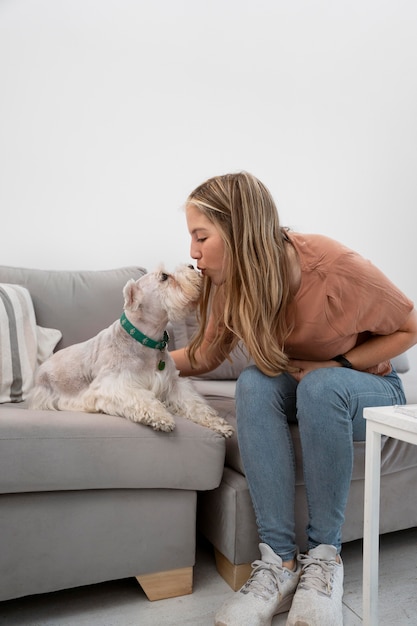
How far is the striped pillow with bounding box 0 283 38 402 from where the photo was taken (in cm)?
176

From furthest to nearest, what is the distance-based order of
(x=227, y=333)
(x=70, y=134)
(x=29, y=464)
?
(x=70, y=134) < (x=227, y=333) < (x=29, y=464)

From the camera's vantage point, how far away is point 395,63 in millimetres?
3121

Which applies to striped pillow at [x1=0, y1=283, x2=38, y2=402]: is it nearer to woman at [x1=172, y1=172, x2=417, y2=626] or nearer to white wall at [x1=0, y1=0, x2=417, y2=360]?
white wall at [x1=0, y1=0, x2=417, y2=360]

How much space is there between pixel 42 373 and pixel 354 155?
217cm

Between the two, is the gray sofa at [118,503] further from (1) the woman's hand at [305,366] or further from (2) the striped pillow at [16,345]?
(2) the striped pillow at [16,345]

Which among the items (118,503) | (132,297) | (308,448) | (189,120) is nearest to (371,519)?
(308,448)

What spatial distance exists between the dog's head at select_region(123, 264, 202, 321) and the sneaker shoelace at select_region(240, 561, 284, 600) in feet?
2.30

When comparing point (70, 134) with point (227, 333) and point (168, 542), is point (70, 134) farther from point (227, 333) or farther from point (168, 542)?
point (168, 542)

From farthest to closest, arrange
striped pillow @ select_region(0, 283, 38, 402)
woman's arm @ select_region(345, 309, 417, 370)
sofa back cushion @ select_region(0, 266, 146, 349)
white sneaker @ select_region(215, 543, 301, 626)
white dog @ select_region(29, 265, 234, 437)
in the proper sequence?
sofa back cushion @ select_region(0, 266, 146, 349) → striped pillow @ select_region(0, 283, 38, 402) → white dog @ select_region(29, 265, 234, 437) → woman's arm @ select_region(345, 309, 417, 370) → white sneaker @ select_region(215, 543, 301, 626)

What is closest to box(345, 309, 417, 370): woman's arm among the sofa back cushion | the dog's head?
the dog's head

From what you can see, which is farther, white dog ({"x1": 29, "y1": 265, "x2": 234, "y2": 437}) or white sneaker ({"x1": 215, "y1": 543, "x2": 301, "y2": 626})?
white dog ({"x1": 29, "y1": 265, "x2": 234, "y2": 437})

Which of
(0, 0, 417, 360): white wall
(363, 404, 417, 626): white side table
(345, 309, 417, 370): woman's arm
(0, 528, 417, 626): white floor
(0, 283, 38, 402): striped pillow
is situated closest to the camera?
(363, 404, 417, 626): white side table

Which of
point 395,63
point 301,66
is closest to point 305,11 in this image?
point 301,66

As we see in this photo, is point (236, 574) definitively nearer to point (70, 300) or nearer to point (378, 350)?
point (378, 350)
